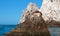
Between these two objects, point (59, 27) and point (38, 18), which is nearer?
point (59, 27)

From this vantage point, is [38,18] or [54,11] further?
[54,11]

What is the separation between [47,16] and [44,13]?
276 cm

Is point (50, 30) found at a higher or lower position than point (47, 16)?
lower

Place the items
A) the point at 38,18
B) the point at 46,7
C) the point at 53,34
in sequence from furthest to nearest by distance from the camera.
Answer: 1. the point at 46,7
2. the point at 38,18
3. the point at 53,34

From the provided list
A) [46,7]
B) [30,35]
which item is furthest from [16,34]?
[46,7]

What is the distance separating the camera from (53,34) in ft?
33.0

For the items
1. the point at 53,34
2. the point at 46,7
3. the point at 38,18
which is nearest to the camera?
the point at 53,34

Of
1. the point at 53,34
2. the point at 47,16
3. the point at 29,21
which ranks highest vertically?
the point at 47,16

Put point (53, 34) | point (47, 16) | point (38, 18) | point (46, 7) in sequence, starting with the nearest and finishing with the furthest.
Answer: point (53, 34)
point (38, 18)
point (47, 16)
point (46, 7)

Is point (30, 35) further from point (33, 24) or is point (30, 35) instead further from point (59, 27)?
point (33, 24)

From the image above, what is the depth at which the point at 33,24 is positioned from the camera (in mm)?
12938

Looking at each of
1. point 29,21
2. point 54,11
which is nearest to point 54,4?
point 54,11

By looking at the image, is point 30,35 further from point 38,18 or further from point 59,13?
point 59,13

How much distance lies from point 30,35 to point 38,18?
219cm
